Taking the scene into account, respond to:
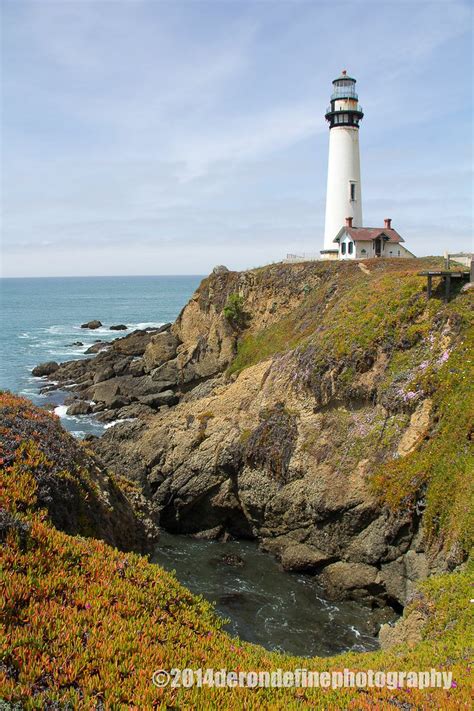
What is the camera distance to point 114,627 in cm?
845

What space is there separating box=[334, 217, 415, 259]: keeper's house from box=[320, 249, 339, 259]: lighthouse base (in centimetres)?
115

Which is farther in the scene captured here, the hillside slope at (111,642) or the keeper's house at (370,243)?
the keeper's house at (370,243)

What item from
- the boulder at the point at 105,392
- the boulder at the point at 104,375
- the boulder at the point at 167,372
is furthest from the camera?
the boulder at the point at 104,375

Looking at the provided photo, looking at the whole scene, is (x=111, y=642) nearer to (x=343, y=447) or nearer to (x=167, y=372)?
(x=343, y=447)

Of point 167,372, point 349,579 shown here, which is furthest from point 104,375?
point 349,579

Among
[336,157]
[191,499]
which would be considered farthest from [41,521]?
[336,157]

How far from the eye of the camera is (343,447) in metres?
26.3

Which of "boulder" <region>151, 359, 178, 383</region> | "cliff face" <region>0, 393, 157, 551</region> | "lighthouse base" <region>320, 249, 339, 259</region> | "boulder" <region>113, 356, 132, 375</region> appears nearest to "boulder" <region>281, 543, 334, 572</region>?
"cliff face" <region>0, 393, 157, 551</region>

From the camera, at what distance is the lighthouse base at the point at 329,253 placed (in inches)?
1922

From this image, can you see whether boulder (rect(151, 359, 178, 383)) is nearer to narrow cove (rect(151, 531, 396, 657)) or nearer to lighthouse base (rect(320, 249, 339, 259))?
lighthouse base (rect(320, 249, 339, 259))

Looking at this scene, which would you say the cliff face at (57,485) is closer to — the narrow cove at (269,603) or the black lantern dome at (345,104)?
the narrow cove at (269,603)

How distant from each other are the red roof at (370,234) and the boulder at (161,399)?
21.2 metres

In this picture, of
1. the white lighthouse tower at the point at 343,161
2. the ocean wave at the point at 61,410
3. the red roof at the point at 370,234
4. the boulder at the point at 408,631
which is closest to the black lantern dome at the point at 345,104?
the white lighthouse tower at the point at 343,161

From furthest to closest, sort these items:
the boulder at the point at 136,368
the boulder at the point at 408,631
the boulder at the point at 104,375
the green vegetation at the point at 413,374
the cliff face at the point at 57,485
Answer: the boulder at the point at 104,375, the boulder at the point at 136,368, the green vegetation at the point at 413,374, the boulder at the point at 408,631, the cliff face at the point at 57,485
